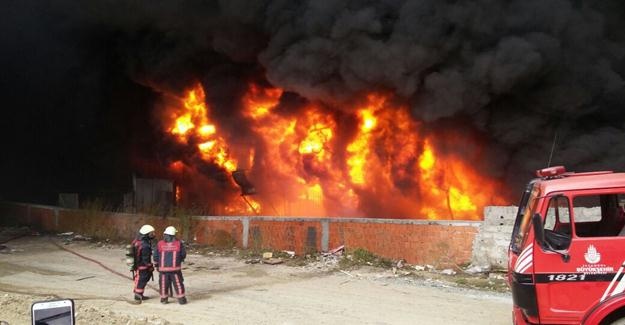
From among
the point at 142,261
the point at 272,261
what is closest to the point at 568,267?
the point at 142,261

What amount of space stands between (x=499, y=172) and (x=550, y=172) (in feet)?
39.1

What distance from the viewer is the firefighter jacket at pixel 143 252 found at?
834 centimetres

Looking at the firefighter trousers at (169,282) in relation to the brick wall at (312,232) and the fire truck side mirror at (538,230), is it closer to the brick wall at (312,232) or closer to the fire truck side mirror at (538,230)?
the brick wall at (312,232)

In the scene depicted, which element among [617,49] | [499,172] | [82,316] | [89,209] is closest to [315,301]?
[82,316]

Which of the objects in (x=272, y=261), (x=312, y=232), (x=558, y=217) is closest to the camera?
(x=558, y=217)

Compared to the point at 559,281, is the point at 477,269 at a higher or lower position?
lower

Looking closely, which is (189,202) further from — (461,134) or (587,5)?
(587,5)

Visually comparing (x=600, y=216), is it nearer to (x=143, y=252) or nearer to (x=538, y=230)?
(x=538, y=230)

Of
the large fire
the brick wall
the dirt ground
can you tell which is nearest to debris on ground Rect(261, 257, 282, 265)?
the dirt ground

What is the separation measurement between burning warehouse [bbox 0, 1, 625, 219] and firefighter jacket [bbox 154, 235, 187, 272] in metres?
10.6

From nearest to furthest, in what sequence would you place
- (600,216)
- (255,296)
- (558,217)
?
(558,217) → (600,216) → (255,296)

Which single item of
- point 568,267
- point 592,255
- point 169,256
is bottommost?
point 169,256

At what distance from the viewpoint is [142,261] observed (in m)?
8.37

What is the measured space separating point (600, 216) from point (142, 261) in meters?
6.47
